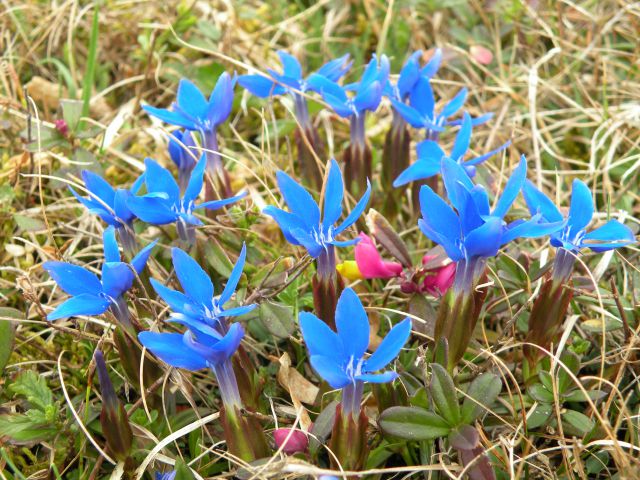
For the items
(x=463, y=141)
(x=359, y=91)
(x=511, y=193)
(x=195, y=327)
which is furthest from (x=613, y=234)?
(x=195, y=327)

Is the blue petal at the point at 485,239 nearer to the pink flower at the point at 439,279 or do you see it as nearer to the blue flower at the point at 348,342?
the blue flower at the point at 348,342

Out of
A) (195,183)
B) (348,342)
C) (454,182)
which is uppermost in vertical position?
(454,182)

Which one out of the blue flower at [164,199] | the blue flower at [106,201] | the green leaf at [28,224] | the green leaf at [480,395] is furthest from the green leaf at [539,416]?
the green leaf at [28,224]

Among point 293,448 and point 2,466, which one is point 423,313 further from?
point 2,466

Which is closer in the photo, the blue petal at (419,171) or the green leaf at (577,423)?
the green leaf at (577,423)

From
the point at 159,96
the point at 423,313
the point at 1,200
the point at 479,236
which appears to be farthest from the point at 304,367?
the point at 159,96

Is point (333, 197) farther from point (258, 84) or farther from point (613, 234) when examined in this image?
point (258, 84)
